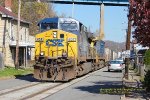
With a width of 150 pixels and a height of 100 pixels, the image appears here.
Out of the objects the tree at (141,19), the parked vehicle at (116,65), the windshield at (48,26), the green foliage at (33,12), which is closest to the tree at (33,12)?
the green foliage at (33,12)

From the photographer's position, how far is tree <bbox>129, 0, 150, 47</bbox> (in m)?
16.1

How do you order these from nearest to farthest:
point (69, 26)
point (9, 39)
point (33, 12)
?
point (69, 26)
point (9, 39)
point (33, 12)

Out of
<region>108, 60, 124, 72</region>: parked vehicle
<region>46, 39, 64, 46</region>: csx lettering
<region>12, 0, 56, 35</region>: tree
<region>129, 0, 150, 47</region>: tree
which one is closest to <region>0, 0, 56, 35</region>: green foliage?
<region>12, 0, 56, 35</region>: tree

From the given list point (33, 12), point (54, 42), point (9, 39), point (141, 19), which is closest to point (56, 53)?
point (54, 42)

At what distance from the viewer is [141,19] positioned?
1627 centimetres

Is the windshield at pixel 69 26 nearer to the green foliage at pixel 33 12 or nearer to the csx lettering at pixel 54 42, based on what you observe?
the csx lettering at pixel 54 42

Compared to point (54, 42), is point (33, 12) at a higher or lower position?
higher

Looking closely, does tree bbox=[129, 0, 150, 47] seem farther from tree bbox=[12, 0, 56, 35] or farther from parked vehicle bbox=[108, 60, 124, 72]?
tree bbox=[12, 0, 56, 35]

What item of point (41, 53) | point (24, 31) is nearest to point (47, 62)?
point (41, 53)

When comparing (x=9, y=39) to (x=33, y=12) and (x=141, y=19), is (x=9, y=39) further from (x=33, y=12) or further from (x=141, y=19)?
(x=33, y=12)

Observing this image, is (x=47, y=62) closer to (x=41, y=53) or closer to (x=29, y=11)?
(x=41, y=53)

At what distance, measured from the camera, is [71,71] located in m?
29.1

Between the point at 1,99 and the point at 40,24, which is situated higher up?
the point at 40,24

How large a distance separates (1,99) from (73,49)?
1279 centimetres
